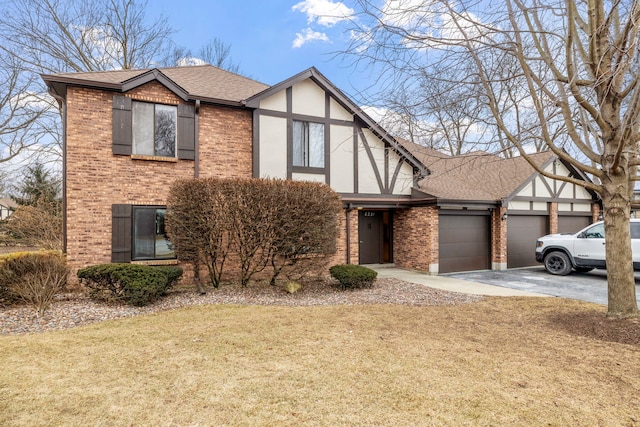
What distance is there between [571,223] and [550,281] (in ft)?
20.5

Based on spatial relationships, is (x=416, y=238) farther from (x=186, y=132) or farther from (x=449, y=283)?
(x=186, y=132)

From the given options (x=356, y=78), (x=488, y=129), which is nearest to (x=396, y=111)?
(x=356, y=78)

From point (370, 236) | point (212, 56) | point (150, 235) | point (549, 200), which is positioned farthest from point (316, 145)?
point (212, 56)

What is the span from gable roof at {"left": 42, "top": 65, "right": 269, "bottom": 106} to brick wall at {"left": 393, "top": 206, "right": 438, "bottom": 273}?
6791 mm

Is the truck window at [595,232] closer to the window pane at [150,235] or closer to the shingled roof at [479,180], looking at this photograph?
the shingled roof at [479,180]

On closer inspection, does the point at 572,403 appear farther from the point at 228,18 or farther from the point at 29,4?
the point at 29,4

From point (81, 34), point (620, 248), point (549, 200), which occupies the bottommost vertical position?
point (620, 248)

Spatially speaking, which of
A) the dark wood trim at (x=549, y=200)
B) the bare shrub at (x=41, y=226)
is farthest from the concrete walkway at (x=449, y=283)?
the bare shrub at (x=41, y=226)

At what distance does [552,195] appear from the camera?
48.4 feet

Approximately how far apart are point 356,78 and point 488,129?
2.89m

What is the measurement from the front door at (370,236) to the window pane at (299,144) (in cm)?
335

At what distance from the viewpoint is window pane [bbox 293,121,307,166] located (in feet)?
36.7

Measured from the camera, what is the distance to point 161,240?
956cm

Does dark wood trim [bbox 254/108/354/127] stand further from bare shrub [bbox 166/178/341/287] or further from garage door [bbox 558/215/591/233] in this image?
garage door [bbox 558/215/591/233]
